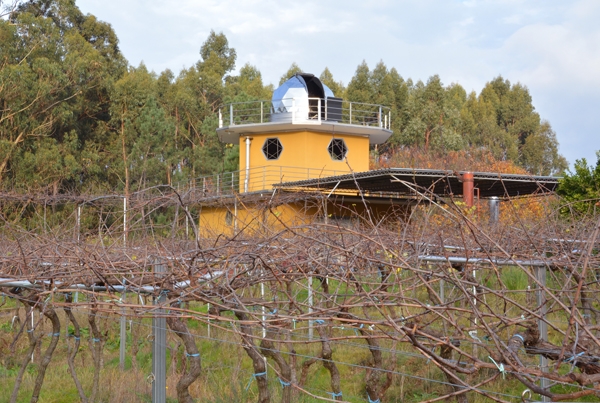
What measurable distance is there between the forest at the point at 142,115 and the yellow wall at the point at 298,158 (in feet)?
13.6

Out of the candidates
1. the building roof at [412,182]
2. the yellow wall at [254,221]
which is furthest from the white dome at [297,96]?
the building roof at [412,182]

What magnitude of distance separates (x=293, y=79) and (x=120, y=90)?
14.4m

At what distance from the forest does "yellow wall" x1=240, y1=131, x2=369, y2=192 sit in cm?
413

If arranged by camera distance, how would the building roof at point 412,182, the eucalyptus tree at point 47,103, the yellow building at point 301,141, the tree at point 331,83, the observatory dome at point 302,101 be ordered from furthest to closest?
the tree at point 331,83 → the eucalyptus tree at point 47,103 → the observatory dome at point 302,101 → the yellow building at point 301,141 → the building roof at point 412,182

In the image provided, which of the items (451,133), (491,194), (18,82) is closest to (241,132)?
(491,194)

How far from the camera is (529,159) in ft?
160

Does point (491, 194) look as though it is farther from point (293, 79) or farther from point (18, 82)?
point (18, 82)

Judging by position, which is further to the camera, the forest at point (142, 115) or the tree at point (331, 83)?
the tree at point (331, 83)

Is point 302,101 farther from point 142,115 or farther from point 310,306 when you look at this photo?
point 310,306

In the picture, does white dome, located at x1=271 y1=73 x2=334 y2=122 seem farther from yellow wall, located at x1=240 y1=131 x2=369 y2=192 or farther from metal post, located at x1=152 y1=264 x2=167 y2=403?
metal post, located at x1=152 y1=264 x2=167 y2=403

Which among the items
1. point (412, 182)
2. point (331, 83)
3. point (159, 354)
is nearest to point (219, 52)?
point (331, 83)

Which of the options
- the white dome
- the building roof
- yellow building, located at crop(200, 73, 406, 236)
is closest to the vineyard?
the building roof

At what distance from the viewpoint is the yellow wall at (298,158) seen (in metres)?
27.1

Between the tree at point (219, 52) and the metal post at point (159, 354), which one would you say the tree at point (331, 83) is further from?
the metal post at point (159, 354)
